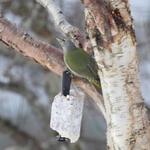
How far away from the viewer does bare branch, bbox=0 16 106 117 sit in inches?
55.5

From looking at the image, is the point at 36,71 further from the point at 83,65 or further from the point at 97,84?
the point at 97,84

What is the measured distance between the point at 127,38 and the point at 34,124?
307cm

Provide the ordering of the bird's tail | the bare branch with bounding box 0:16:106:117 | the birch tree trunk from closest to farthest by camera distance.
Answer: the birch tree trunk < the bird's tail < the bare branch with bounding box 0:16:106:117

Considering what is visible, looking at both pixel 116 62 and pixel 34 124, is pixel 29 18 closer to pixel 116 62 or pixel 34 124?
pixel 34 124

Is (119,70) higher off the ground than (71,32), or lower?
lower

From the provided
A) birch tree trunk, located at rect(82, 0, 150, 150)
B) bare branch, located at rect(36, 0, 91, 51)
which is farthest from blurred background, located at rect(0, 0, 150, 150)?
birch tree trunk, located at rect(82, 0, 150, 150)

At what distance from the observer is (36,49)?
1.43 meters

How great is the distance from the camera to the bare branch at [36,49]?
1409 mm

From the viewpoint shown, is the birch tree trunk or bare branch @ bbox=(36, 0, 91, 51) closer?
the birch tree trunk

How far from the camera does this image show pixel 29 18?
288cm

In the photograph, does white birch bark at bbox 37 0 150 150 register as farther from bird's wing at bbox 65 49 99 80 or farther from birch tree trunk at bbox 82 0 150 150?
bird's wing at bbox 65 49 99 80

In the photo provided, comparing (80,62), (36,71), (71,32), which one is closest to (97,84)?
(71,32)

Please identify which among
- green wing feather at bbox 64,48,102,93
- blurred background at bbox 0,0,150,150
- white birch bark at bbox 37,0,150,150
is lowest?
white birch bark at bbox 37,0,150,150

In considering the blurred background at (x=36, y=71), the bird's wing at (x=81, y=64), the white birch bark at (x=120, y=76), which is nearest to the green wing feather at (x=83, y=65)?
the bird's wing at (x=81, y=64)
